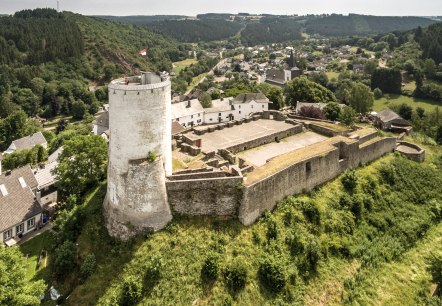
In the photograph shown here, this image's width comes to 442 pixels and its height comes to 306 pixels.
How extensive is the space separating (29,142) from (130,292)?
55784mm

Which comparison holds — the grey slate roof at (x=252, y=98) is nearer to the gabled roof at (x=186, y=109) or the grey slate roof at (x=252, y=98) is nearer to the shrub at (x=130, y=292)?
the gabled roof at (x=186, y=109)

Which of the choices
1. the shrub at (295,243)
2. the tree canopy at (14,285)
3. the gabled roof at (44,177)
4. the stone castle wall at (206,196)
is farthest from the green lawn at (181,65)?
the tree canopy at (14,285)

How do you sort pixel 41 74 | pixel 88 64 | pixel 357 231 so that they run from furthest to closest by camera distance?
pixel 88 64 < pixel 41 74 < pixel 357 231

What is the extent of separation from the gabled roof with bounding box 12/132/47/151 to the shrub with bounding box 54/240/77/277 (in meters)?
46.2

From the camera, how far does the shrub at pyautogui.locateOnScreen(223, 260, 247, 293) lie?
75.4ft

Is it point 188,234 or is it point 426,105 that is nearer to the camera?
point 188,234

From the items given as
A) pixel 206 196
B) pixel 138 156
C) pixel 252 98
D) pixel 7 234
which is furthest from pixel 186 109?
pixel 138 156

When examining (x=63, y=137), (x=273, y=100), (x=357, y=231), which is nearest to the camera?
(x=357, y=231)

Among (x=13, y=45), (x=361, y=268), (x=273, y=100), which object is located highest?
(x=13, y=45)

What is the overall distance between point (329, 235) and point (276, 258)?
20.8 ft

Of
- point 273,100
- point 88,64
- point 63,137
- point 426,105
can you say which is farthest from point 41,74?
point 426,105

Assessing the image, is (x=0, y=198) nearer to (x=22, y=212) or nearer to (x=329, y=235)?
(x=22, y=212)

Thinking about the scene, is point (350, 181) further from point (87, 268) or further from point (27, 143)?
point (27, 143)

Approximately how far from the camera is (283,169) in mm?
28688
